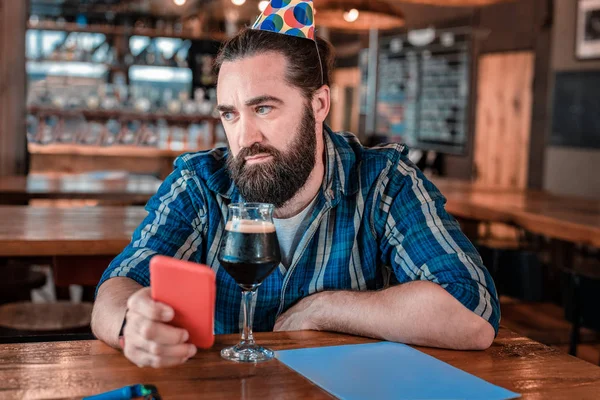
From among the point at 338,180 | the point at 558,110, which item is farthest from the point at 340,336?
the point at 558,110

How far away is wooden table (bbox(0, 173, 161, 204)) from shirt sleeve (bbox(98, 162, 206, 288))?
7.63 feet

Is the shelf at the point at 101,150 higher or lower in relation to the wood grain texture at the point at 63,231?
higher

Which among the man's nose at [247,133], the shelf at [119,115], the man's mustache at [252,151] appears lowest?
the man's mustache at [252,151]

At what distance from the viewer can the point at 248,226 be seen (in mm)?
1246

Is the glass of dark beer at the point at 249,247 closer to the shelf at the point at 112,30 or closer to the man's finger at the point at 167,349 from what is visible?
the man's finger at the point at 167,349

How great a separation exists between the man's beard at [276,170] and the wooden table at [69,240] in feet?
3.49

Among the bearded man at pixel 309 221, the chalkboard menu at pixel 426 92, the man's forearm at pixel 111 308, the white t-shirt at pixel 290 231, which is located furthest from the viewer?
the chalkboard menu at pixel 426 92

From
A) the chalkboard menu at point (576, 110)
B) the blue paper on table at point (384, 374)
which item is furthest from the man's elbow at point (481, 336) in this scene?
the chalkboard menu at point (576, 110)

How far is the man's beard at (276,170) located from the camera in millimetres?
1669

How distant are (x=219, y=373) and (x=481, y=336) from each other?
54 centimetres

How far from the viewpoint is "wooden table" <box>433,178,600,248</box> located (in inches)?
140

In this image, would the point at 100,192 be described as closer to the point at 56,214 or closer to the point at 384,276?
the point at 56,214

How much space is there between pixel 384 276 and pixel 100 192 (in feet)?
8.29

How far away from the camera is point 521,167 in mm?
7625
